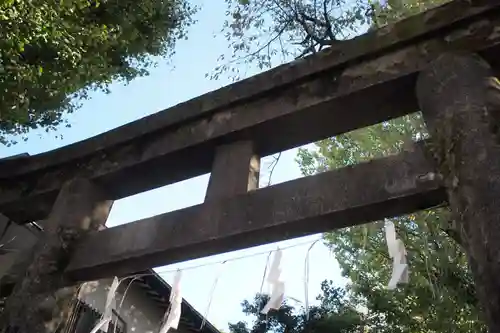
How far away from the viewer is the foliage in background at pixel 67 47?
6.41 metres

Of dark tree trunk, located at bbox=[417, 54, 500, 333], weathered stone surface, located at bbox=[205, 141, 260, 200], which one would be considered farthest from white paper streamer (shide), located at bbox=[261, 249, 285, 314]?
dark tree trunk, located at bbox=[417, 54, 500, 333]

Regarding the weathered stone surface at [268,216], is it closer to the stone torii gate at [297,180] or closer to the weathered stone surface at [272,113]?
the stone torii gate at [297,180]

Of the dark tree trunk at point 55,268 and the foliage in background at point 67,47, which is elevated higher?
the foliage in background at point 67,47

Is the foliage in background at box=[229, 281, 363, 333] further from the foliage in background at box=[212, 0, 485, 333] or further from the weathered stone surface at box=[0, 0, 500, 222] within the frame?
the weathered stone surface at box=[0, 0, 500, 222]

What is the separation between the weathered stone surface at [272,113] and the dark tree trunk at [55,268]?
21 cm

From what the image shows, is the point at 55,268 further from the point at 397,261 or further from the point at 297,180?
the point at 397,261

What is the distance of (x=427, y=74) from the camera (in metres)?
2.93

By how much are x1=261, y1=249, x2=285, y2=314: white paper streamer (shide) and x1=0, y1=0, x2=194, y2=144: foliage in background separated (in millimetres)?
4472

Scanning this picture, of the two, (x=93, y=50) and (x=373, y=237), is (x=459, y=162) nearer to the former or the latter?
(x=93, y=50)

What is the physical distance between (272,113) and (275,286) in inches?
59.4

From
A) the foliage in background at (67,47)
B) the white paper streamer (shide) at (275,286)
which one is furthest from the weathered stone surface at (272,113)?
the foliage in background at (67,47)

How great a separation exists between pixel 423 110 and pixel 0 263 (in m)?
4.13

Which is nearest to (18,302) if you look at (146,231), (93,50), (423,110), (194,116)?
(146,231)

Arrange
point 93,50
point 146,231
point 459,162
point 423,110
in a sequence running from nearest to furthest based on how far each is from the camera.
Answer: point 459,162 → point 423,110 → point 146,231 → point 93,50
